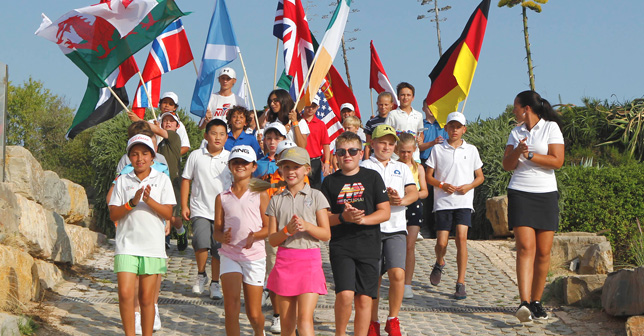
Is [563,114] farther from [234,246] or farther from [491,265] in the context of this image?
[234,246]

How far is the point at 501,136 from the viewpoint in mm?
13461

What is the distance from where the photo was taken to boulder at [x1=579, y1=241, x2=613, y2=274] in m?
9.38

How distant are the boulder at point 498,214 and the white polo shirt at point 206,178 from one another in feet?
16.7

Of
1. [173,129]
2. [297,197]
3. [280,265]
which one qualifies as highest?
[173,129]

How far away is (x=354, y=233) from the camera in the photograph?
19.5 ft

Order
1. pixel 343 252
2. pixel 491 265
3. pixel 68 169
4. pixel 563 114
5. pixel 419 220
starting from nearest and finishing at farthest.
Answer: pixel 343 252
pixel 419 220
pixel 491 265
pixel 563 114
pixel 68 169

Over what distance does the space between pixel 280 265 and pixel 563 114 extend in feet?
46.1

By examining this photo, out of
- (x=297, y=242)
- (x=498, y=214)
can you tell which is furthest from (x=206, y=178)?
(x=498, y=214)

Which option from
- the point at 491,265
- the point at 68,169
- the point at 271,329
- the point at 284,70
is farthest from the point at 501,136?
the point at 68,169

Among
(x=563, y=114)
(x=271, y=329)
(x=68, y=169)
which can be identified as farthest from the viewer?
(x=68, y=169)

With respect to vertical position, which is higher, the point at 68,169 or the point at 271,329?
the point at 68,169

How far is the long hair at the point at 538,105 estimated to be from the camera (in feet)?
24.2

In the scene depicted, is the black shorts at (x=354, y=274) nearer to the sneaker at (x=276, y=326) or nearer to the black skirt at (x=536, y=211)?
the sneaker at (x=276, y=326)

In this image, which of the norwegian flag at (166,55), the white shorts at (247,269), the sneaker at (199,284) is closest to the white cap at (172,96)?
the norwegian flag at (166,55)
